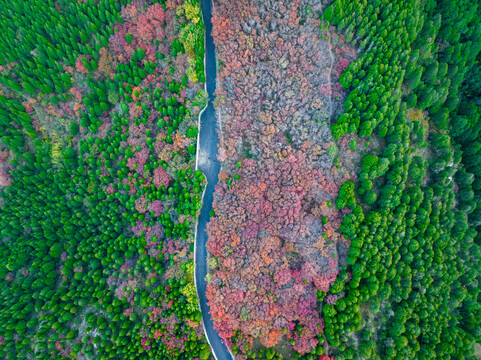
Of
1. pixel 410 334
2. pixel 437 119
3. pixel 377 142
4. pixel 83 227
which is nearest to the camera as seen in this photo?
pixel 410 334

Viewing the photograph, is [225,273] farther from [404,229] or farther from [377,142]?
[377,142]

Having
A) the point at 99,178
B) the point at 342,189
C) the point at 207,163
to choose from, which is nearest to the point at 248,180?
the point at 207,163

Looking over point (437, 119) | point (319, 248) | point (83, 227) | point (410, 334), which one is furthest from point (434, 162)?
point (83, 227)

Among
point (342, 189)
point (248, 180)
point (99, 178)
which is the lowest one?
point (99, 178)

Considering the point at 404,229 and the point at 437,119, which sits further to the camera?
the point at 437,119

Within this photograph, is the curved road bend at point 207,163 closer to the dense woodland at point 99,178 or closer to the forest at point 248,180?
the forest at point 248,180

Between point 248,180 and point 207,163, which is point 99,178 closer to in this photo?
point 207,163
